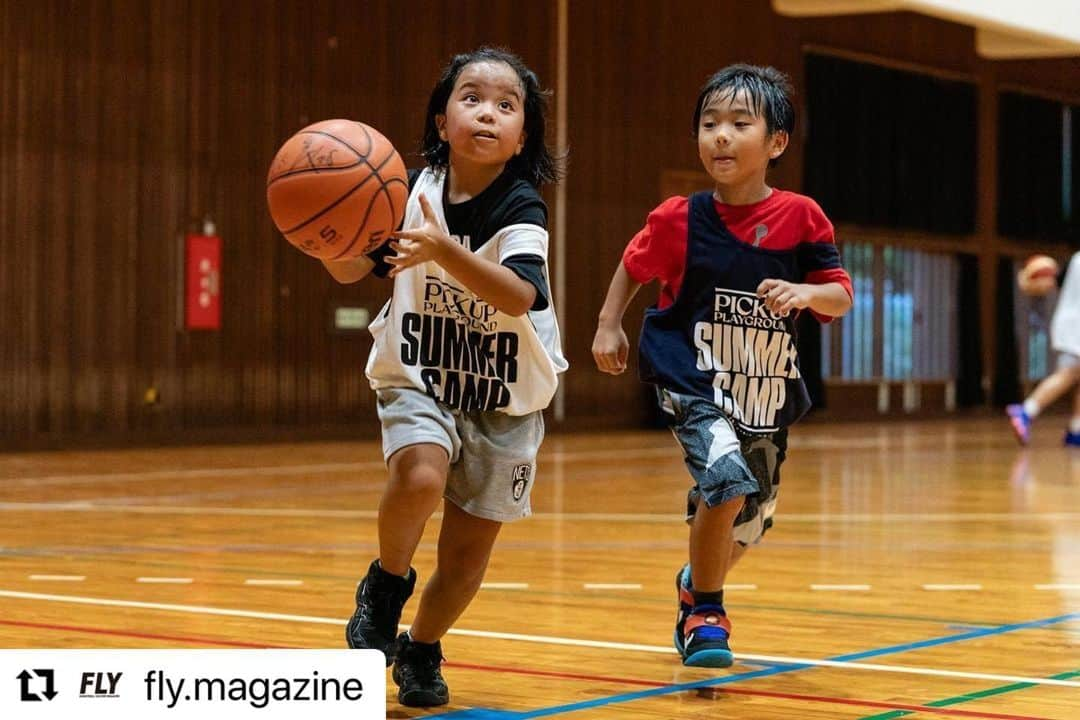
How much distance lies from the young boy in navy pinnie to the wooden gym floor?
1.13ft

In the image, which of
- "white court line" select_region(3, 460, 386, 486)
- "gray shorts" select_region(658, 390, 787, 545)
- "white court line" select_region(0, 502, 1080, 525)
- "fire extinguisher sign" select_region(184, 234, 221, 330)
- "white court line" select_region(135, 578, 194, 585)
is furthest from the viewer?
"fire extinguisher sign" select_region(184, 234, 221, 330)

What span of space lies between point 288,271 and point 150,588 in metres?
8.34

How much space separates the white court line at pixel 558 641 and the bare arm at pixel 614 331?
64cm

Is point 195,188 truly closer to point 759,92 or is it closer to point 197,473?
point 197,473

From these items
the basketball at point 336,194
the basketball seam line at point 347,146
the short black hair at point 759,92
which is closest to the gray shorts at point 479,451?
the basketball at point 336,194

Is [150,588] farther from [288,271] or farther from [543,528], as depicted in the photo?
[288,271]

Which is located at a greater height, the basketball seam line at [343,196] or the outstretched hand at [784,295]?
the basketball seam line at [343,196]

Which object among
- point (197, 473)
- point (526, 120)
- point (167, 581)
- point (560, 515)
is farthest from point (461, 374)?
point (197, 473)

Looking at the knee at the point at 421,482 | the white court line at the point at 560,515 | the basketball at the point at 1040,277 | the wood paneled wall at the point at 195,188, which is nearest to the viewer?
the knee at the point at 421,482

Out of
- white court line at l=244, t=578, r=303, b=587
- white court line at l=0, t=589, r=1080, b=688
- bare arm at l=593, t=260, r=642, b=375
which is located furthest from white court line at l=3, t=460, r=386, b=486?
bare arm at l=593, t=260, r=642, b=375

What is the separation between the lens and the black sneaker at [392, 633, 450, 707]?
3299 millimetres

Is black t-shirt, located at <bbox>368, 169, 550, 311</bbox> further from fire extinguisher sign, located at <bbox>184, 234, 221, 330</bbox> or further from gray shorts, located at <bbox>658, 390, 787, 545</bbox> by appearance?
fire extinguisher sign, located at <bbox>184, 234, 221, 330</bbox>

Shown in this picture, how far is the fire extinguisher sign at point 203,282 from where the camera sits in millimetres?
12547
